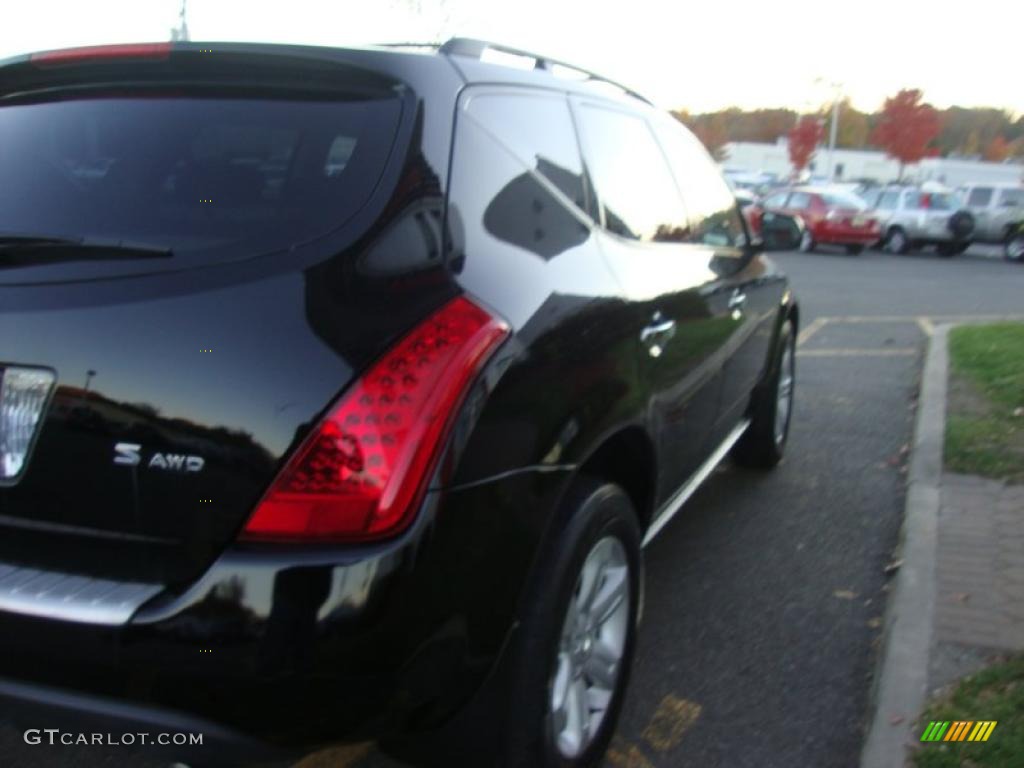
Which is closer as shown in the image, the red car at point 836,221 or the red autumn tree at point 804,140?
the red car at point 836,221

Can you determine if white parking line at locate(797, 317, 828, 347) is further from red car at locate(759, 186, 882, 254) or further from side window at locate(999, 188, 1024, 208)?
side window at locate(999, 188, 1024, 208)

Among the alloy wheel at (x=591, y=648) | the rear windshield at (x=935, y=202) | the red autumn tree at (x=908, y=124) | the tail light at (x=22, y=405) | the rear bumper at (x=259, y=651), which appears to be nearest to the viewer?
the rear bumper at (x=259, y=651)

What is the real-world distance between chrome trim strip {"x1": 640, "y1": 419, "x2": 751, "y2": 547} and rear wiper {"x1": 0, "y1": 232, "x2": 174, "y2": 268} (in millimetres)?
1624

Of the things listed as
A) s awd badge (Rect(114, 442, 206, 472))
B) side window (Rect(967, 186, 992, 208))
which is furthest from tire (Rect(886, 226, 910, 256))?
s awd badge (Rect(114, 442, 206, 472))

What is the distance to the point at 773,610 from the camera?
13.0 ft

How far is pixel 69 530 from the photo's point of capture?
2002 millimetres

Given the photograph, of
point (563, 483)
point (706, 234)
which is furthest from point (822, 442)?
point (563, 483)

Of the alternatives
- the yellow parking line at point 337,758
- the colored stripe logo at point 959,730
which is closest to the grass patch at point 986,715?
the colored stripe logo at point 959,730

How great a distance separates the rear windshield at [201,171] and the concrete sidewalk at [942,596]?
84.2 inches

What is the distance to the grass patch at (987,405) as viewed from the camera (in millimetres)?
5520

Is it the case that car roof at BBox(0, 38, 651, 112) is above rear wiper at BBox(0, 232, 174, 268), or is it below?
above

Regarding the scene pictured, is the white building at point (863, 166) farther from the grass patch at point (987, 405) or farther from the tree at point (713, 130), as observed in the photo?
the grass patch at point (987, 405)

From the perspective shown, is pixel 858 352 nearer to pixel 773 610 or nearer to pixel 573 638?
pixel 773 610

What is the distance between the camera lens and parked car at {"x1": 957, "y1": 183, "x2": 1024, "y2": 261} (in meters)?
25.0
